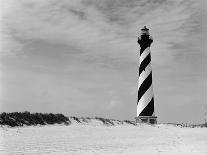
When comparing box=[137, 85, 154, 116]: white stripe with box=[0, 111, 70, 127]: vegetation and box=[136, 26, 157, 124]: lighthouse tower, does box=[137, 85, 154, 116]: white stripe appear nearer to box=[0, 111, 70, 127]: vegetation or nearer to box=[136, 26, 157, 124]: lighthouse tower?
box=[136, 26, 157, 124]: lighthouse tower

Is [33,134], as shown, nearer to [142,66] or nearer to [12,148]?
[12,148]

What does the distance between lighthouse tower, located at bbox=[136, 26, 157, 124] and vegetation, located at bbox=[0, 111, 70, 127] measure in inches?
528

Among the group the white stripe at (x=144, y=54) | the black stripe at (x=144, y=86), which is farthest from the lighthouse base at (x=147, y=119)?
the white stripe at (x=144, y=54)

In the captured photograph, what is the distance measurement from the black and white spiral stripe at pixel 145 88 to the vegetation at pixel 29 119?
44.1ft

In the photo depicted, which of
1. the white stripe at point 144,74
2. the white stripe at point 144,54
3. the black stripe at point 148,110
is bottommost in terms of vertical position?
the black stripe at point 148,110

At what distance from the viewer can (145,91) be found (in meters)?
33.5

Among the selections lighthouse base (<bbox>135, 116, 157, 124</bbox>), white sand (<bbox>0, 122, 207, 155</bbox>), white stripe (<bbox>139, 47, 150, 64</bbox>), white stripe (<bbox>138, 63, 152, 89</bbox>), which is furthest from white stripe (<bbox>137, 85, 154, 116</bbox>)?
white sand (<bbox>0, 122, 207, 155</bbox>)

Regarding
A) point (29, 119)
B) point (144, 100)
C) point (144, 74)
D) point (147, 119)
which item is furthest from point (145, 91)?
point (29, 119)

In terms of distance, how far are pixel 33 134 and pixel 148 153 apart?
5240 mm

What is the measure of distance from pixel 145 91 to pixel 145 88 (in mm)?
267

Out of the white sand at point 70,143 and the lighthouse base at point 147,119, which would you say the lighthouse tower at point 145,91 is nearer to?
the lighthouse base at point 147,119

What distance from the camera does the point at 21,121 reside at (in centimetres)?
1831

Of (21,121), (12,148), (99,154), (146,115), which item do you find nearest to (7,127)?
(21,121)

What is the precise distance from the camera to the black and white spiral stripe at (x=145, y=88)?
109 ft
